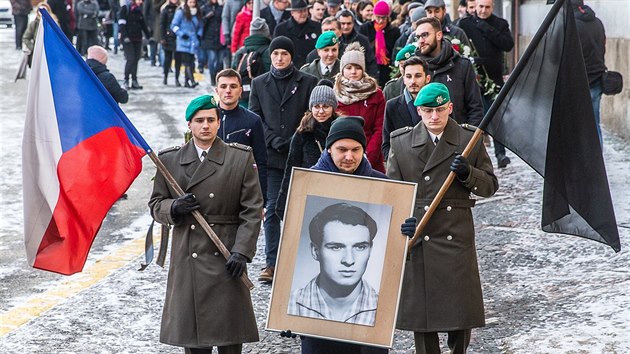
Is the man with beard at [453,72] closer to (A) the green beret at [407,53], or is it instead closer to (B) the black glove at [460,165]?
(A) the green beret at [407,53]

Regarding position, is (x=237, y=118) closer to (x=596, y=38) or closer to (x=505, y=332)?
(x=505, y=332)

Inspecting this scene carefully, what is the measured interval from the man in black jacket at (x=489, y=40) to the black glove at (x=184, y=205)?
24.3 ft

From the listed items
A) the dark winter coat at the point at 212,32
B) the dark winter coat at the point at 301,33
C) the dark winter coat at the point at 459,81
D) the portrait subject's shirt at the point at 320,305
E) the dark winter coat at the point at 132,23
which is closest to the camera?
the portrait subject's shirt at the point at 320,305

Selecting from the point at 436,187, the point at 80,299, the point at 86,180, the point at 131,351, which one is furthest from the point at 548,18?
the point at 80,299

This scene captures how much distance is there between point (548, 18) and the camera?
7012 millimetres

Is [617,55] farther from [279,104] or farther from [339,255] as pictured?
[339,255]

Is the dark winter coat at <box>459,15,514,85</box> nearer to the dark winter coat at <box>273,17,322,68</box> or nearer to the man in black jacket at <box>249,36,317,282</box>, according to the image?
the dark winter coat at <box>273,17,322,68</box>

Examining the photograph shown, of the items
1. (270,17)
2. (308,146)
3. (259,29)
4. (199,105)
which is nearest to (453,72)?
(308,146)

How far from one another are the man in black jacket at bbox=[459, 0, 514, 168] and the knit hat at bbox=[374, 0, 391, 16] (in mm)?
1401

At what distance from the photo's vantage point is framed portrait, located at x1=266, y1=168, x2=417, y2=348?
6.46 metres

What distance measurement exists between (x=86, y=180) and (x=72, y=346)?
1471mm

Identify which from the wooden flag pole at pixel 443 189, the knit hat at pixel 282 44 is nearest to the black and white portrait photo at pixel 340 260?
the wooden flag pole at pixel 443 189

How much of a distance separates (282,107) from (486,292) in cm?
228

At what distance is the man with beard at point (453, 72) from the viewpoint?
32.3 feet
